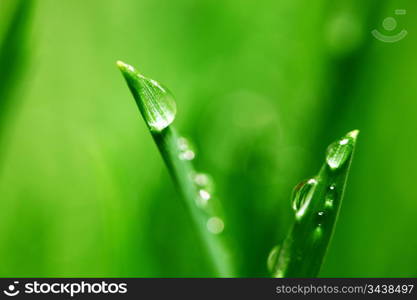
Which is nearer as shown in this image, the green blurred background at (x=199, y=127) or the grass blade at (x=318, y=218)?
the grass blade at (x=318, y=218)

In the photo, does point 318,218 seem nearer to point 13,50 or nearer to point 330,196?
point 330,196

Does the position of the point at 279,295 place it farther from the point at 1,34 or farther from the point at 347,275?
the point at 1,34

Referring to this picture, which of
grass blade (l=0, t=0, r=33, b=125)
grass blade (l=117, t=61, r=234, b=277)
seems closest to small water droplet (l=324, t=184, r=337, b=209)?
grass blade (l=117, t=61, r=234, b=277)

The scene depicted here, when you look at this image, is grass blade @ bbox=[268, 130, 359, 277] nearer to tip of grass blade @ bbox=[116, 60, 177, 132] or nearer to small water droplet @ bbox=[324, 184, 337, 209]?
small water droplet @ bbox=[324, 184, 337, 209]

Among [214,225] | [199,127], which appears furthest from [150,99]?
[199,127]

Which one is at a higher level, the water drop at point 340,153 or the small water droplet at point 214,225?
the water drop at point 340,153

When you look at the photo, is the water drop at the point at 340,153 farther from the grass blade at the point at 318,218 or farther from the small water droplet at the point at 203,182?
the small water droplet at the point at 203,182

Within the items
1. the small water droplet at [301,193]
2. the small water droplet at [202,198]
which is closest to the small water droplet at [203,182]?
the small water droplet at [202,198]
